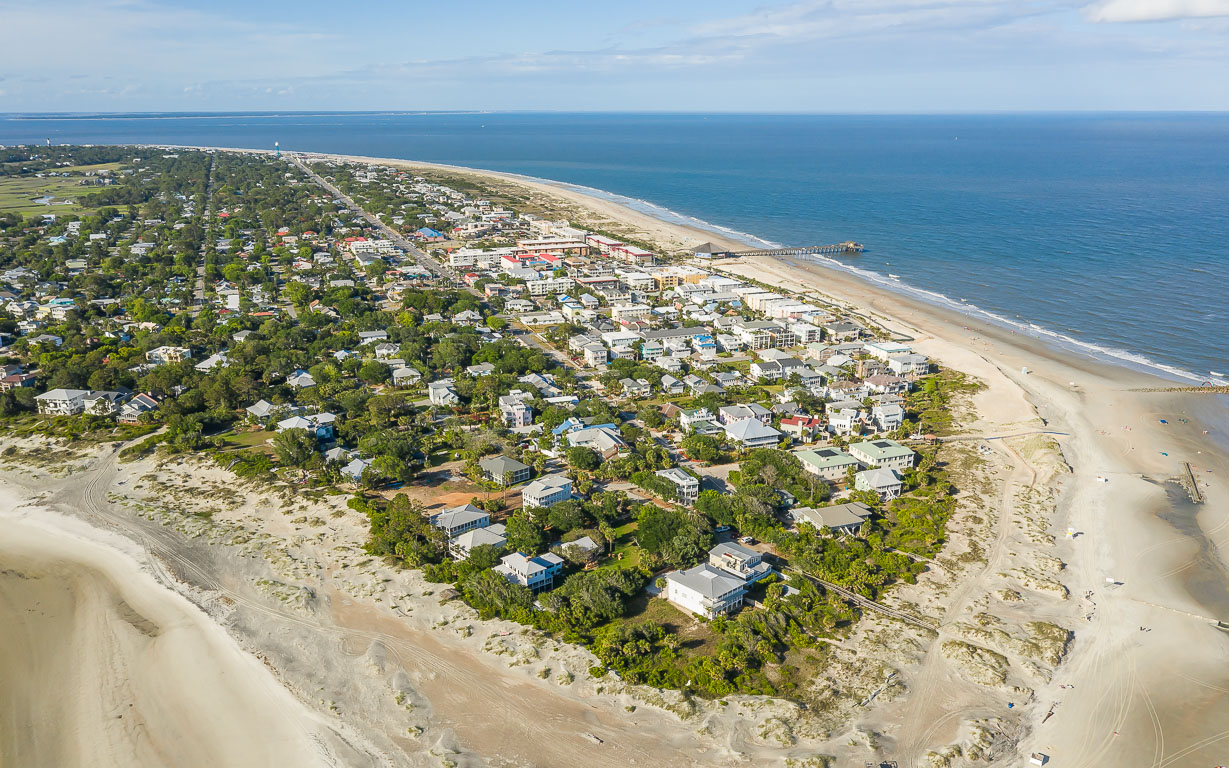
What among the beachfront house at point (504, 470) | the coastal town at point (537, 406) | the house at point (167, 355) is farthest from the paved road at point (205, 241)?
the beachfront house at point (504, 470)

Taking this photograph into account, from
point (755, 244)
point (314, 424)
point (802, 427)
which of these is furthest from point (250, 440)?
point (755, 244)

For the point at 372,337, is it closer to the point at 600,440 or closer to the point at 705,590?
the point at 600,440

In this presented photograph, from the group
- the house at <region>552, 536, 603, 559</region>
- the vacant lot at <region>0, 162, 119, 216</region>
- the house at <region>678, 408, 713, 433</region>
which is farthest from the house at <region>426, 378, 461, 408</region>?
the vacant lot at <region>0, 162, 119, 216</region>

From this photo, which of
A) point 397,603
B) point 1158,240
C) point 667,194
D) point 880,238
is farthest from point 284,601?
point 667,194

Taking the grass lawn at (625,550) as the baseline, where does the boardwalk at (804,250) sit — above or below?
above

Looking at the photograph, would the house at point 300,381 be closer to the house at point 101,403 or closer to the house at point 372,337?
the house at point 372,337
